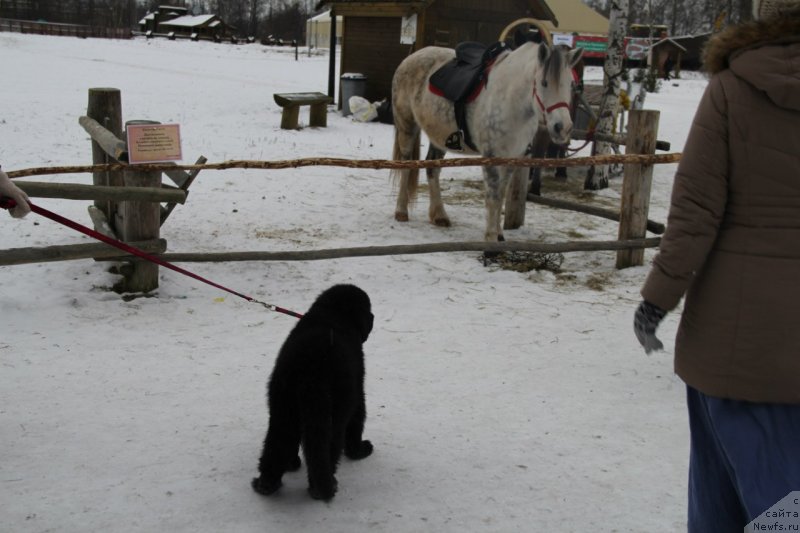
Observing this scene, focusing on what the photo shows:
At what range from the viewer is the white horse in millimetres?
6656

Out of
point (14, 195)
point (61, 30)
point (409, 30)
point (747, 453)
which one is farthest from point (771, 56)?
point (61, 30)

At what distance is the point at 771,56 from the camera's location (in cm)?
198

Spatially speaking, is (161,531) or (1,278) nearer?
(161,531)

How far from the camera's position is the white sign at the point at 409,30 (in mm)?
15625

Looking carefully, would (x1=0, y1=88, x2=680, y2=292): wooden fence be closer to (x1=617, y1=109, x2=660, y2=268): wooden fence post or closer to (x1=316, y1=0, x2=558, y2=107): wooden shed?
(x1=617, y1=109, x2=660, y2=268): wooden fence post

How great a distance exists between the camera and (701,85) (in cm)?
3644

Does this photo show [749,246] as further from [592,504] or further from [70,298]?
[70,298]

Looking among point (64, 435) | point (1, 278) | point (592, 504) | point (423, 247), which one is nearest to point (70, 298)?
point (1, 278)

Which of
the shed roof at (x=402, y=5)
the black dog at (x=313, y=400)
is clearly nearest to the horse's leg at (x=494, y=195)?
the black dog at (x=313, y=400)

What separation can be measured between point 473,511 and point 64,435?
6.96 feet

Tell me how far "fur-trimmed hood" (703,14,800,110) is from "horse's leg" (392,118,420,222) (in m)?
6.35

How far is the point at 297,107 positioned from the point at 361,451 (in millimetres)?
11456

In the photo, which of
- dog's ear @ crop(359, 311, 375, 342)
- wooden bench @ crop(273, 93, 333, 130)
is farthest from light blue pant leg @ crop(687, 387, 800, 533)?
wooden bench @ crop(273, 93, 333, 130)

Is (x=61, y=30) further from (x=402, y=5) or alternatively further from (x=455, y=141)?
(x=455, y=141)
